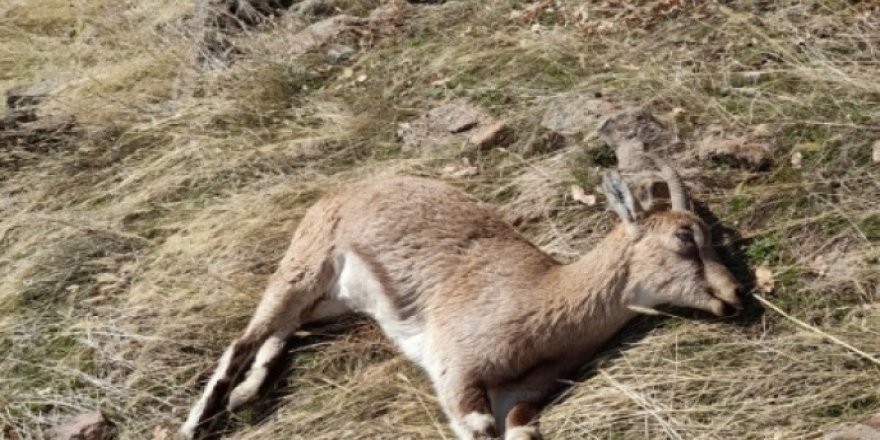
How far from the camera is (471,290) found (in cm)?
511

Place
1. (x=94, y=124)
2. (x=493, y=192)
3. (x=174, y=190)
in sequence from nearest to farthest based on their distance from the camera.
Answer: (x=493, y=192) → (x=174, y=190) → (x=94, y=124)

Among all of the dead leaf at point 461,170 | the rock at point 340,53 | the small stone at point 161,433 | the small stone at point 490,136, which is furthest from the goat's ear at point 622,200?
the rock at point 340,53

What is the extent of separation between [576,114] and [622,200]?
1548 millimetres

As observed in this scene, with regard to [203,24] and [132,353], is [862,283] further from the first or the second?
[203,24]

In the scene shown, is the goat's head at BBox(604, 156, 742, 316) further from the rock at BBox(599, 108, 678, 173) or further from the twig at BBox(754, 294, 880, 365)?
the rock at BBox(599, 108, 678, 173)

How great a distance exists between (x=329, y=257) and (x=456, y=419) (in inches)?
55.4

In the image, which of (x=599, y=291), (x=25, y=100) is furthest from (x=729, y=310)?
(x=25, y=100)

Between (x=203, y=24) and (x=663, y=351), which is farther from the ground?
(x=203, y=24)

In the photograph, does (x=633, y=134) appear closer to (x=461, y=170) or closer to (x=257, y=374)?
(x=461, y=170)

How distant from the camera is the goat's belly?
205 inches

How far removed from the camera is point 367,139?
710cm

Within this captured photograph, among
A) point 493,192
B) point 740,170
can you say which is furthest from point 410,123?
point 740,170

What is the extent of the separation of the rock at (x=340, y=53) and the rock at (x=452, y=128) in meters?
1.33

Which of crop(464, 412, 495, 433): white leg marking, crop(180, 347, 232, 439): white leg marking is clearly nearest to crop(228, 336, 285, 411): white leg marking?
crop(180, 347, 232, 439): white leg marking
